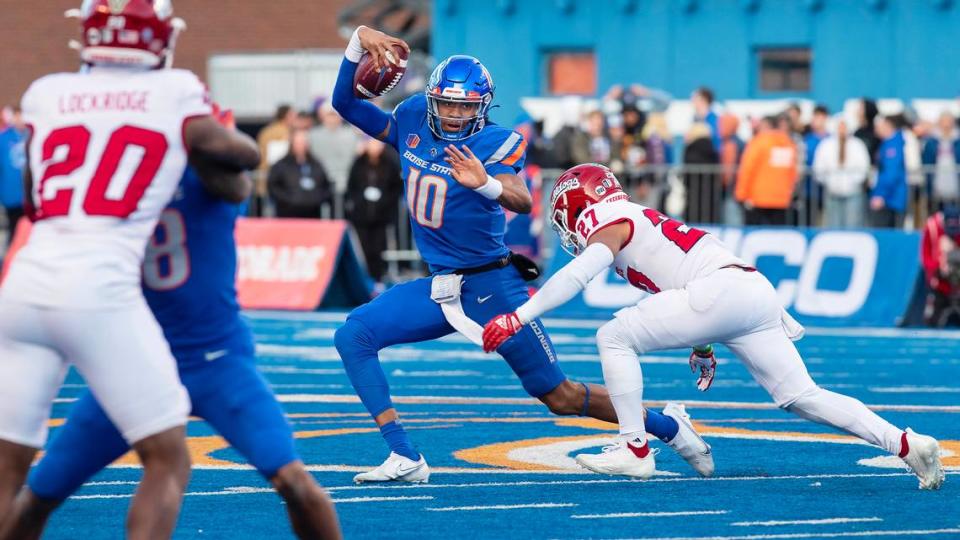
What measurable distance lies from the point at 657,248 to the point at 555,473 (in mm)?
1065

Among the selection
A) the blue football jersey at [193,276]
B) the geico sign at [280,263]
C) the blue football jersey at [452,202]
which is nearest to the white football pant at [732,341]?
the blue football jersey at [452,202]

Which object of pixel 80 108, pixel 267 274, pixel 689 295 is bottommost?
pixel 267 274

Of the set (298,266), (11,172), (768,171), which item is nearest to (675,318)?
(768,171)

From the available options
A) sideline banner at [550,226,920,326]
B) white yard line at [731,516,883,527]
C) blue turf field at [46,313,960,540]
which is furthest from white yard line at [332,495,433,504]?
sideline banner at [550,226,920,326]

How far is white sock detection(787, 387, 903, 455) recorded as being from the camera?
23.9 feet

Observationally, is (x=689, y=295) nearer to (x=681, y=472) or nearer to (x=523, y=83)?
(x=681, y=472)

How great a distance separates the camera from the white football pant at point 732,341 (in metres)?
7.32

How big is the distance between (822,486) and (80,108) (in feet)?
12.2

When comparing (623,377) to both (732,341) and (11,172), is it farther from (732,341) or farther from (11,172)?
(11,172)

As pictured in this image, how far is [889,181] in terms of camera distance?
1789cm

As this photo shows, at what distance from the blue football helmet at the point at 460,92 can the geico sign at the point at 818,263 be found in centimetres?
856

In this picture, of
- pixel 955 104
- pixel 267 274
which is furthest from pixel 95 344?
pixel 955 104

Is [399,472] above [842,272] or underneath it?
above

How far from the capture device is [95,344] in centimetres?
479
